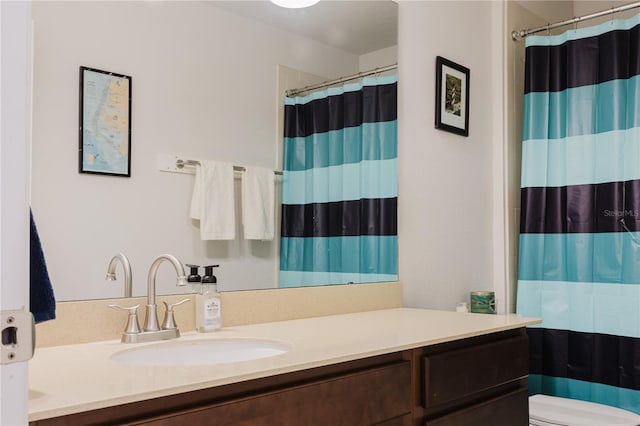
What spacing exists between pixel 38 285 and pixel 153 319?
0.47 m

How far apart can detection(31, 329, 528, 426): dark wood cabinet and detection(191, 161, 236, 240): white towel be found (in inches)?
23.2

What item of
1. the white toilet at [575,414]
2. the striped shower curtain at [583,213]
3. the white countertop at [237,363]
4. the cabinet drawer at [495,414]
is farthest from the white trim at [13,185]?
the striped shower curtain at [583,213]

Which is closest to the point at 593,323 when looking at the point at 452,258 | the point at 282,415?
the point at 452,258

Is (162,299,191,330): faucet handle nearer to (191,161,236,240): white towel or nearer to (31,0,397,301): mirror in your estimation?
(31,0,397,301): mirror

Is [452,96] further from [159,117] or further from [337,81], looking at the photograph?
[159,117]

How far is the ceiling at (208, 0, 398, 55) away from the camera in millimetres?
1867

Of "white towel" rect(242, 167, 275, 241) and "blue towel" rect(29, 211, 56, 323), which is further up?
"white towel" rect(242, 167, 275, 241)

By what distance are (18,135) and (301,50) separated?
54.5 inches

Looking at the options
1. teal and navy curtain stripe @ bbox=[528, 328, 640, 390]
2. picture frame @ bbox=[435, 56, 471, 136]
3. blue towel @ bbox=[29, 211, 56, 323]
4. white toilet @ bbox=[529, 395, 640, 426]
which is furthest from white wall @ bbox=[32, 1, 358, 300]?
teal and navy curtain stripe @ bbox=[528, 328, 640, 390]

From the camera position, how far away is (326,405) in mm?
1215

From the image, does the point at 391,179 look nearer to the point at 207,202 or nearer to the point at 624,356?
the point at 207,202

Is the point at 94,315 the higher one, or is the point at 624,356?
the point at 94,315

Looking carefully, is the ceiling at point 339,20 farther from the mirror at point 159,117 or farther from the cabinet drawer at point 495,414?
the cabinet drawer at point 495,414

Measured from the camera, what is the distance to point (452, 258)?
249 cm
